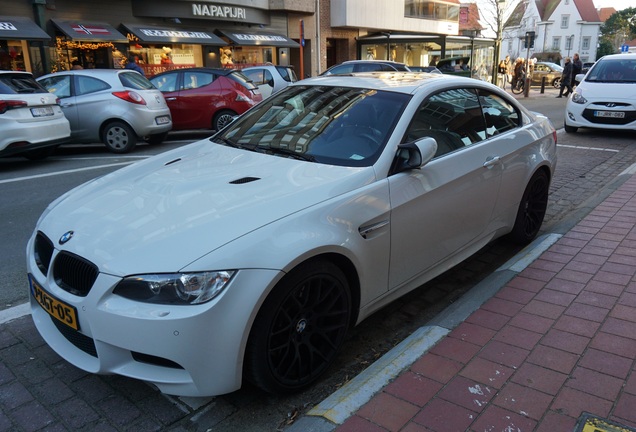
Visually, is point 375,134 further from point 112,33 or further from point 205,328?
point 112,33

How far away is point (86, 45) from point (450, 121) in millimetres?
17355

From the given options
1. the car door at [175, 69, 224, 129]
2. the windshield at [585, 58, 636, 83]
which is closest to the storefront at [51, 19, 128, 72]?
the car door at [175, 69, 224, 129]

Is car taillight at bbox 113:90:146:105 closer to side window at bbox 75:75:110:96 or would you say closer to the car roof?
side window at bbox 75:75:110:96

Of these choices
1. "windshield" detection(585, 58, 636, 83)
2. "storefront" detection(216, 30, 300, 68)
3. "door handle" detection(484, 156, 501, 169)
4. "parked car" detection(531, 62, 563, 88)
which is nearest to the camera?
"door handle" detection(484, 156, 501, 169)

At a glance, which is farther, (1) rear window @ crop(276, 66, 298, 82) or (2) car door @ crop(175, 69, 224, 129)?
(1) rear window @ crop(276, 66, 298, 82)

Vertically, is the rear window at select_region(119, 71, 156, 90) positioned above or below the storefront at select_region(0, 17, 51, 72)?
below

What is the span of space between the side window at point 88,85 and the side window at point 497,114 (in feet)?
26.4

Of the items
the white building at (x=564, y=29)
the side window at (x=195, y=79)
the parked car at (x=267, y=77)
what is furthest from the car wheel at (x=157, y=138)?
the white building at (x=564, y=29)

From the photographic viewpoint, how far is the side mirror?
320 centimetres

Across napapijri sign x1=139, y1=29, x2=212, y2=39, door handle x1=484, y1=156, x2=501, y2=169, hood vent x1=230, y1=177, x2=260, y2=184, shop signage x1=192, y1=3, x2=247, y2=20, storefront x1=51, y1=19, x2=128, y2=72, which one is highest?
shop signage x1=192, y1=3, x2=247, y2=20

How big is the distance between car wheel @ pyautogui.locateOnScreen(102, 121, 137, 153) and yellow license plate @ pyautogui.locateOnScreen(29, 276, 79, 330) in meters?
7.69

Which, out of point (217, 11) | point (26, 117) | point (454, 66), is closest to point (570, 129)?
point (26, 117)

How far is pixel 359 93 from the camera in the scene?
149 inches

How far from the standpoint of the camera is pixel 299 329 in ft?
8.92
